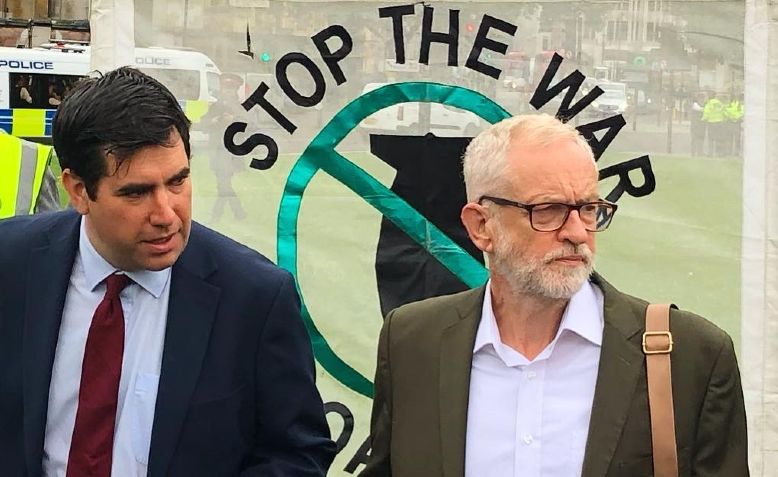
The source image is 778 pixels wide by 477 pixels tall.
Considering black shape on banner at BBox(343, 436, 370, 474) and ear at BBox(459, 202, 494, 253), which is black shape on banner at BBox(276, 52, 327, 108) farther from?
ear at BBox(459, 202, 494, 253)

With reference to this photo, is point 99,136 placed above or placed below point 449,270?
above

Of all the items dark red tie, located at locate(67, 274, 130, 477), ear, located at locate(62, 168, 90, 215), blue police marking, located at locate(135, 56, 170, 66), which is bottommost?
dark red tie, located at locate(67, 274, 130, 477)

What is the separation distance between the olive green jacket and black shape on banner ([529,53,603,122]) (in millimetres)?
1174

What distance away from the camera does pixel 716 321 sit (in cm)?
321

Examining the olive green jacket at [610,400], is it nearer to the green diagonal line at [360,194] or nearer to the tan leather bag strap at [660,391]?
the tan leather bag strap at [660,391]

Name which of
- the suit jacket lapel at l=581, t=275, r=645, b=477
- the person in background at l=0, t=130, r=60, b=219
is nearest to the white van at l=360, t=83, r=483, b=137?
the suit jacket lapel at l=581, t=275, r=645, b=477

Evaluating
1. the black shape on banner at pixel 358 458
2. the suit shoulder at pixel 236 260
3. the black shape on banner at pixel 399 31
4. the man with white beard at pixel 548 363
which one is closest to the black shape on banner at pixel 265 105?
the black shape on banner at pixel 399 31

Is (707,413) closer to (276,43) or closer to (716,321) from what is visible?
(716,321)

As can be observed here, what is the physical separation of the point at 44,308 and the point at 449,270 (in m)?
1.52

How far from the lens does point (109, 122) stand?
1919mm

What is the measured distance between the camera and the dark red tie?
6.45 feet

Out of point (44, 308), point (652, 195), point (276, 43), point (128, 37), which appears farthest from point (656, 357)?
point (128, 37)

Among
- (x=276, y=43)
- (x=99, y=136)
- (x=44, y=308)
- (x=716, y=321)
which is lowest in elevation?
(x=716, y=321)

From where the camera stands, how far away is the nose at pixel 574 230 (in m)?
2.02
